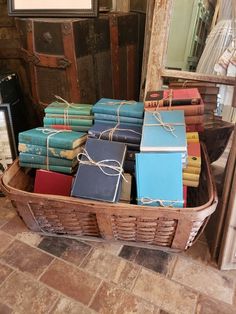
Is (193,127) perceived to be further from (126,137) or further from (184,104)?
(126,137)

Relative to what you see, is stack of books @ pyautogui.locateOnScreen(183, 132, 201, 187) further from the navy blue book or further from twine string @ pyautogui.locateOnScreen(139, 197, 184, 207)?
the navy blue book

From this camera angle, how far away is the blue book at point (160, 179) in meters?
0.94

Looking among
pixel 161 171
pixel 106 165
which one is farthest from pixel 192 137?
pixel 106 165

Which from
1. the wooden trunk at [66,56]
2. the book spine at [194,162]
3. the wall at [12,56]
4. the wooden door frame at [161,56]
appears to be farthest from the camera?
the wall at [12,56]

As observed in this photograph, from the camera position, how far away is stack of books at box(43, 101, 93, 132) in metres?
1.20

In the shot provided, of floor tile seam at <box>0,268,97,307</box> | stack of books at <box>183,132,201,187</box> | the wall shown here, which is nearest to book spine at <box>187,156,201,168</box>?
stack of books at <box>183,132,201,187</box>

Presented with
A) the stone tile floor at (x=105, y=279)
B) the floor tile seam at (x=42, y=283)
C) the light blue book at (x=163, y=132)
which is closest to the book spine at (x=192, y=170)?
the light blue book at (x=163, y=132)

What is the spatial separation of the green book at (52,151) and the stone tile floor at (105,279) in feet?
1.24

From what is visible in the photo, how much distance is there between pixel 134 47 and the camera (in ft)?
5.78

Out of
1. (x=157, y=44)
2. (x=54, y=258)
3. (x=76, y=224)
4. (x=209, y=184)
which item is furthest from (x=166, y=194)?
(x=157, y=44)

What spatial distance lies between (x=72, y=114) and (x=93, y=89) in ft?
1.45

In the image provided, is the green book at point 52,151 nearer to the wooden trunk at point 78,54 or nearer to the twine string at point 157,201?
the twine string at point 157,201

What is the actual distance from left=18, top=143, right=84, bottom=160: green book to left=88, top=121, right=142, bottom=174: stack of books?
0.31 ft

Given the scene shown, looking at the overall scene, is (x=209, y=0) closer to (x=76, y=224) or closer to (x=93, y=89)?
(x=93, y=89)
